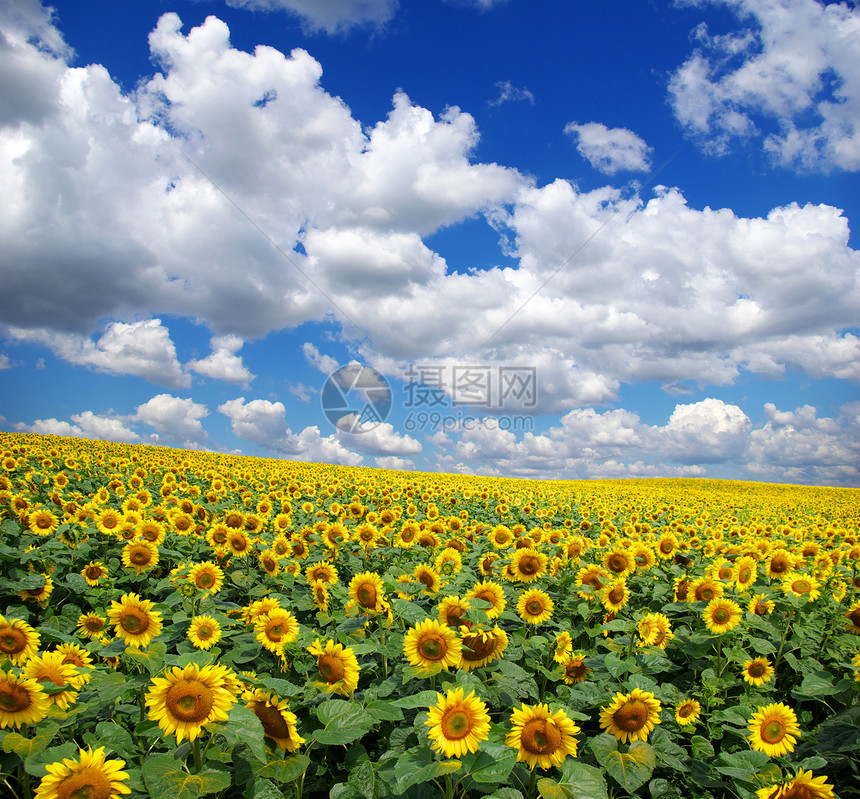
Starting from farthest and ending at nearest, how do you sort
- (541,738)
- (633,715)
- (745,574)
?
(745,574)
(633,715)
(541,738)

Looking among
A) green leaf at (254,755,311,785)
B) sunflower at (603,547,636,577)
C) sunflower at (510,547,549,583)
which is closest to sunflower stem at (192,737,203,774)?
green leaf at (254,755,311,785)

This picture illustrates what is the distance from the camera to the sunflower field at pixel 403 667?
270 centimetres

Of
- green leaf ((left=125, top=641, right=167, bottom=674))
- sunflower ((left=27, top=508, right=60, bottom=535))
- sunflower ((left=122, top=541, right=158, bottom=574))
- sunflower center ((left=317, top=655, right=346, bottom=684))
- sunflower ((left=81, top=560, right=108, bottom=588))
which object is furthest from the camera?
sunflower ((left=27, top=508, right=60, bottom=535))

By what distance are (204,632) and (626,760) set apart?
338cm

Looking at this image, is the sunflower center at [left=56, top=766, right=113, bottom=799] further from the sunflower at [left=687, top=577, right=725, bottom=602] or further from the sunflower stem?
the sunflower at [left=687, top=577, right=725, bottom=602]

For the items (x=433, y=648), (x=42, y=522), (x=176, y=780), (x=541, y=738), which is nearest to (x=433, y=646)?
(x=433, y=648)

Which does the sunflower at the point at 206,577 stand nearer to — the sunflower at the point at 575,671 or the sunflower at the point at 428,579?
the sunflower at the point at 428,579

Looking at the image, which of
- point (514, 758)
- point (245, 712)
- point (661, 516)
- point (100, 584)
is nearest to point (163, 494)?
point (100, 584)

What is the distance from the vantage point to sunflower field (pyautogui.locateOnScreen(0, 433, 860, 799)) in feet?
8.86

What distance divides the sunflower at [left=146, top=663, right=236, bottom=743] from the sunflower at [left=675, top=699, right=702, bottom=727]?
3430 mm

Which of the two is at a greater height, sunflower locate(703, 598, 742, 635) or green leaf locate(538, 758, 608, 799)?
sunflower locate(703, 598, 742, 635)

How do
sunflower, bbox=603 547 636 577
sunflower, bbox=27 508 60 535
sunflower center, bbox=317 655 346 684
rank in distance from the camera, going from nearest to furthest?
sunflower center, bbox=317 655 346 684 → sunflower, bbox=603 547 636 577 → sunflower, bbox=27 508 60 535

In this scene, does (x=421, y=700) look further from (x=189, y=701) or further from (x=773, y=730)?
(x=773, y=730)

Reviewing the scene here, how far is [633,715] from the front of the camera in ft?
11.0
